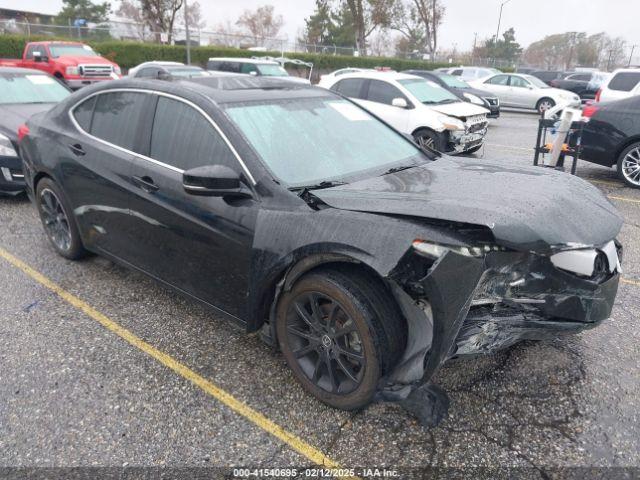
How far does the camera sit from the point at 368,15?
151 ft

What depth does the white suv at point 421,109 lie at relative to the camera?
29.5 ft

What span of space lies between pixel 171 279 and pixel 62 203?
1.54m

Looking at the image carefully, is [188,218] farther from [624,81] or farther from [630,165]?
[624,81]

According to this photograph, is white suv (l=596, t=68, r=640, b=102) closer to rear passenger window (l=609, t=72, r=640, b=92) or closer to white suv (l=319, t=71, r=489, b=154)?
rear passenger window (l=609, t=72, r=640, b=92)

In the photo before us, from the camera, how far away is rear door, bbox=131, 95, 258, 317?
2.81 m

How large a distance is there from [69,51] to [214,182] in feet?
60.0

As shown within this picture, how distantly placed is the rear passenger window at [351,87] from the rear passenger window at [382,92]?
23 cm

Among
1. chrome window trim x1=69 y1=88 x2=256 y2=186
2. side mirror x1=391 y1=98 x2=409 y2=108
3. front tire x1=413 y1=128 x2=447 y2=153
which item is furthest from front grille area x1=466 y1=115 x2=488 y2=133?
chrome window trim x1=69 y1=88 x2=256 y2=186

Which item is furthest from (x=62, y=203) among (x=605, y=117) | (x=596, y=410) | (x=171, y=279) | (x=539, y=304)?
(x=605, y=117)

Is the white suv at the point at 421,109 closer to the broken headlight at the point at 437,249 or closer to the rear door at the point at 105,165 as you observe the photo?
the rear door at the point at 105,165

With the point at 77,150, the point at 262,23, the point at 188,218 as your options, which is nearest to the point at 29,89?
the point at 77,150

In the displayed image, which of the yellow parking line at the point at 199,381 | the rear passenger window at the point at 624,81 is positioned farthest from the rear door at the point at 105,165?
the rear passenger window at the point at 624,81

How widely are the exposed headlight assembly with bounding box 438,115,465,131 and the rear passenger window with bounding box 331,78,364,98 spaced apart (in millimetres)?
1853

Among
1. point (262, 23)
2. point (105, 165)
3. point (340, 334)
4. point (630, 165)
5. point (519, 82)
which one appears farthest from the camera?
point (262, 23)
